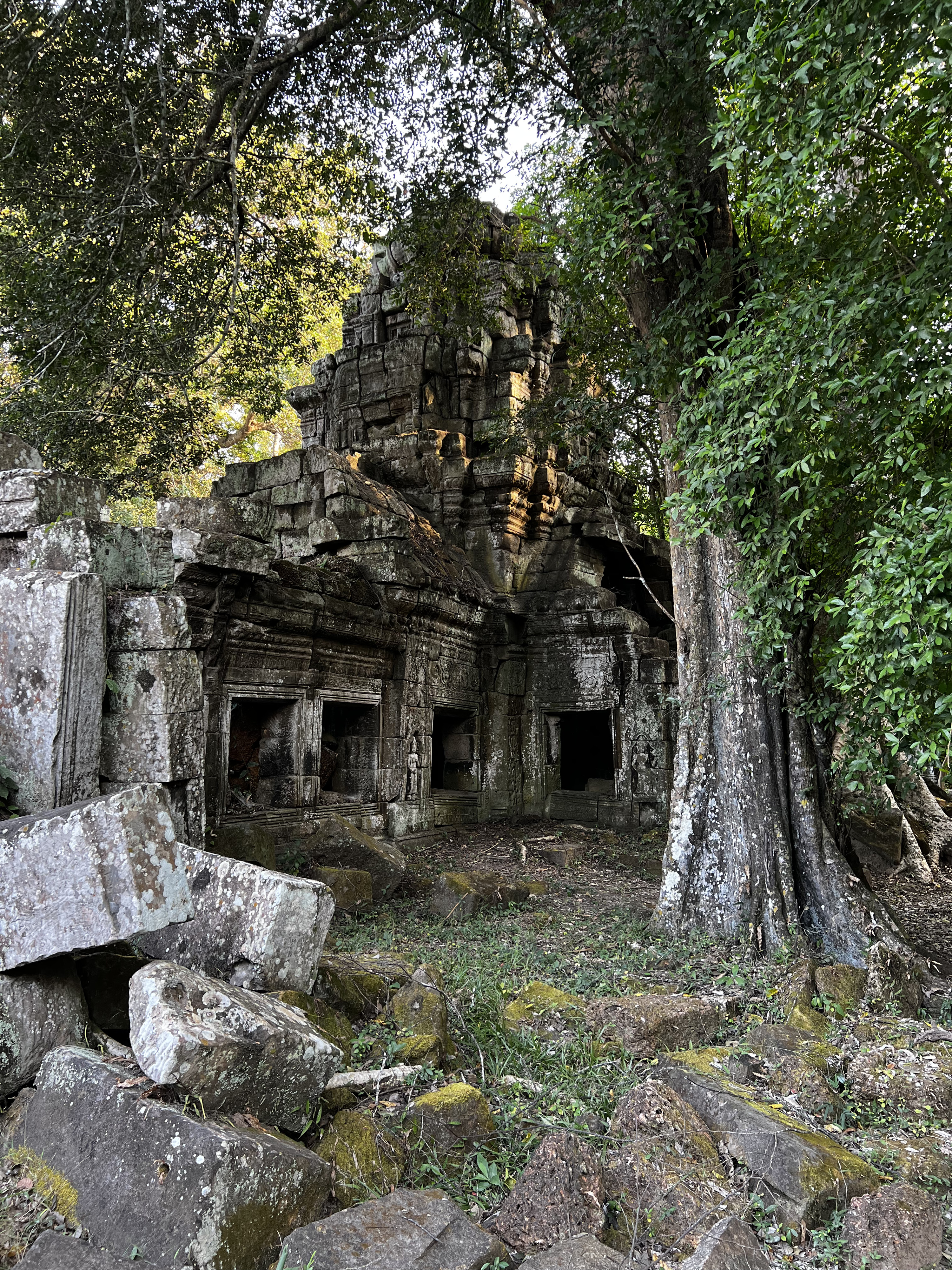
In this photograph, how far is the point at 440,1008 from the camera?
3361 millimetres

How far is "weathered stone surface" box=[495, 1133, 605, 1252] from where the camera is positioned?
226cm

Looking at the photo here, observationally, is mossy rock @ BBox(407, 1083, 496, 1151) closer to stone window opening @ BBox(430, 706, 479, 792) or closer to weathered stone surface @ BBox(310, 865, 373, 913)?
weathered stone surface @ BBox(310, 865, 373, 913)

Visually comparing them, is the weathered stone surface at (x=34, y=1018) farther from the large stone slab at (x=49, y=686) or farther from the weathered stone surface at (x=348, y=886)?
the weathered stone surface at (x=348, y=886)

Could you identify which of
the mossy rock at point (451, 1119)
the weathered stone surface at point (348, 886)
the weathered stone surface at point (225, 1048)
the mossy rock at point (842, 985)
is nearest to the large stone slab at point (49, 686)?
the weathered stone surface at point (225, 1048)

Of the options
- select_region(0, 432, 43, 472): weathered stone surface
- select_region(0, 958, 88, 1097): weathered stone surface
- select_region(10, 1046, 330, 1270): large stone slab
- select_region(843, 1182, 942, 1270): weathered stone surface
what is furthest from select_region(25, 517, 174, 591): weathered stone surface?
select_region(843, 1182, 942, 1270): weathered stone surface

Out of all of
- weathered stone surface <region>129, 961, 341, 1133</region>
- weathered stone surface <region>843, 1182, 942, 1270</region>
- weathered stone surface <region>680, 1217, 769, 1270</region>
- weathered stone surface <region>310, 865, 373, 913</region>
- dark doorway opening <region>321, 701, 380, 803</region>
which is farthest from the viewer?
dark doorway opening <region>321, 701, 380, 803</region>

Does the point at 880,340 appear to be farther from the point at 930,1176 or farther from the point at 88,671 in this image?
the point at 88,671

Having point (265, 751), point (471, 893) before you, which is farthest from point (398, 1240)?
point (265, 751)

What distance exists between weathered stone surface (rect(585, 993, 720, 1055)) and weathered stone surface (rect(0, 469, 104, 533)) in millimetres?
3316

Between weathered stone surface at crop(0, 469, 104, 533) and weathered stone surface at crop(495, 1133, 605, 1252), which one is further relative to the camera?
weathered stone surface at crop(0, 469, 104, 533)

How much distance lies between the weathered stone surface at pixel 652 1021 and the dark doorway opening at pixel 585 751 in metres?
7.77

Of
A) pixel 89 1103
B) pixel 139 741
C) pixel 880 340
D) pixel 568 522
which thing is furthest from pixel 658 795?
pixel 89 1103

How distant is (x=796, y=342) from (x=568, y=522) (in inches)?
273

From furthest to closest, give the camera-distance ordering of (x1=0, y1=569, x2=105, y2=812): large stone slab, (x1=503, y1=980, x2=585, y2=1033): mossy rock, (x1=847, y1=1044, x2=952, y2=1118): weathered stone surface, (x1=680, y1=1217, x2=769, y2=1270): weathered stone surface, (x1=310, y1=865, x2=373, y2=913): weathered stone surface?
(x1=310, y1=865, x2=373, y2=913): weathered stone surface < (x1=503, y1=980, x2=585, y2=1033): mossy rock < (x1=0, y1=569, x2=105, y2=812): large stone slab < (x1=847, y1=1044, x2=952, y2=1118): weathered stone surface < (x1=680, y1=1217, x2=769, y2=1270): weathered stone surface
